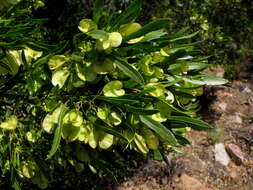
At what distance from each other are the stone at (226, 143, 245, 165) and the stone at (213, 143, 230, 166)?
0.21 ft

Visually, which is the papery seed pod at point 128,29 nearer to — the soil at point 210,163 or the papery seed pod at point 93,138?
the papery seed pod at point 93,138

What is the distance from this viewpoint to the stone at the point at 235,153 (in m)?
4.06

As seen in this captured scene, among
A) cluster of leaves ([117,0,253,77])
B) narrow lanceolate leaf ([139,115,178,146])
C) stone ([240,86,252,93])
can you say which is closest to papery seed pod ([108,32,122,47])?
narrow lanceolate leaf ([139,115,178,146])

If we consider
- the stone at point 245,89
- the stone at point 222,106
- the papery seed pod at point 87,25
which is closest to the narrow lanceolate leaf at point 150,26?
the papery seed pod at point 87,25

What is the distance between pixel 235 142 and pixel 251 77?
2.05m

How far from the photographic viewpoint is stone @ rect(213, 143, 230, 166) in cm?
405

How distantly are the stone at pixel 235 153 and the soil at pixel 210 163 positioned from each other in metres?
0.05

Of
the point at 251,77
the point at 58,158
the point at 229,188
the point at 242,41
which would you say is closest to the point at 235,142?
the point at 229,188

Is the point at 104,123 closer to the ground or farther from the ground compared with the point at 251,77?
farther from the ground

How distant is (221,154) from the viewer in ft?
13.6

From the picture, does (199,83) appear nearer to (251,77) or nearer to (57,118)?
(57,118)

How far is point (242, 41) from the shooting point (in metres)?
4.83

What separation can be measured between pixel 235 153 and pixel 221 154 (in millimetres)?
186

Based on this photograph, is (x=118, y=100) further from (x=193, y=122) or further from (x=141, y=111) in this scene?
(x=193, y=122)
